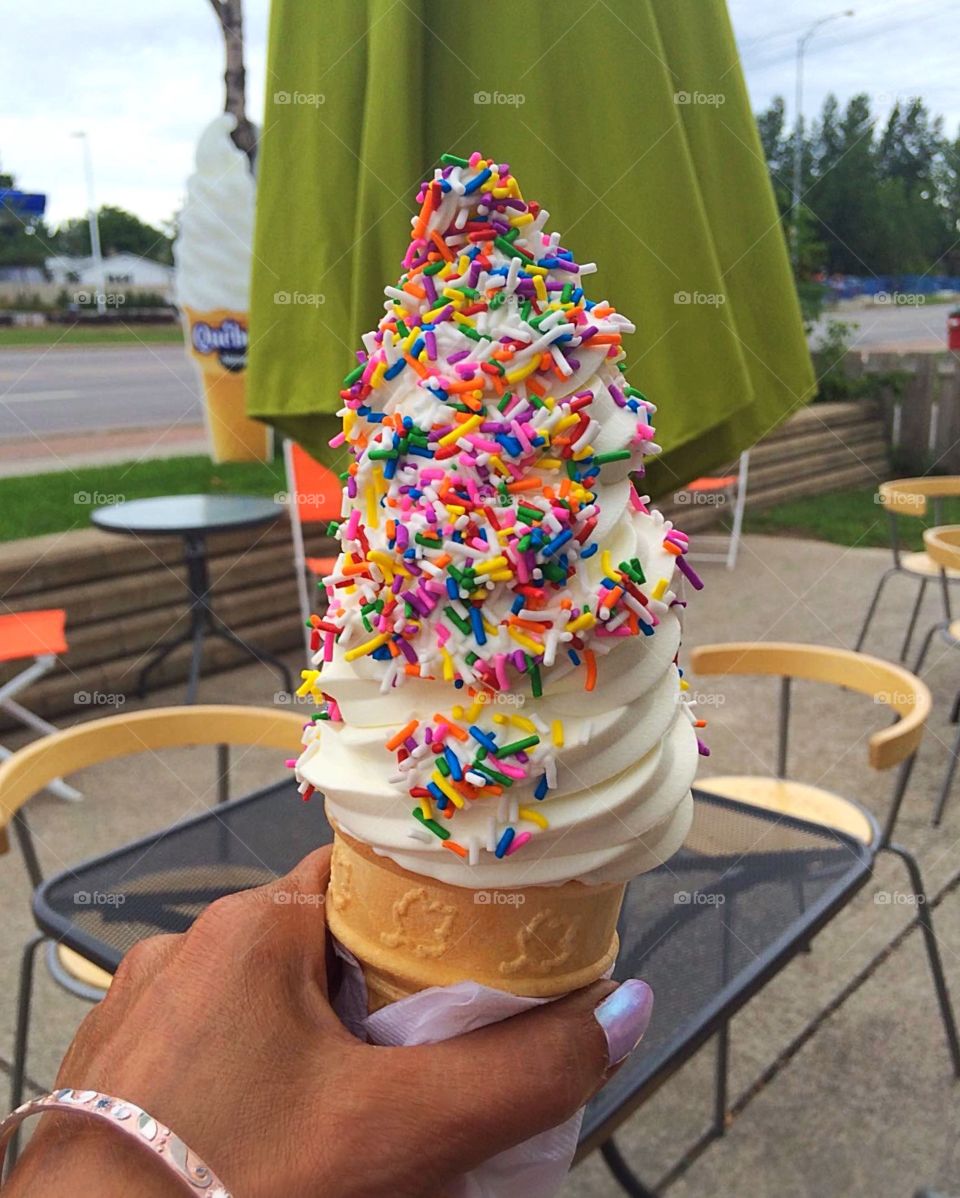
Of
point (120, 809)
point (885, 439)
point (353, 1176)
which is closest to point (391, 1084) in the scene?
point (353, 1176)

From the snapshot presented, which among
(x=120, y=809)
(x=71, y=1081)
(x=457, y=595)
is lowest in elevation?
(x=120, y=809)

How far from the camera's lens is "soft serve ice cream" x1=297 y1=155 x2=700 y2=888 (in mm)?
1144

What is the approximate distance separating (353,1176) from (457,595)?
59 centimetres

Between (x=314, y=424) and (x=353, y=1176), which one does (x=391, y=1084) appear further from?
(x=314, y=424)

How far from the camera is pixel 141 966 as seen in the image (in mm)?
1085

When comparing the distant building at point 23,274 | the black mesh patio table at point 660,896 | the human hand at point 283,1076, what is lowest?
the black mesh patio table at point 660,896

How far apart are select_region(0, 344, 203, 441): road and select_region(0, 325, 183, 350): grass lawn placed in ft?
0.24

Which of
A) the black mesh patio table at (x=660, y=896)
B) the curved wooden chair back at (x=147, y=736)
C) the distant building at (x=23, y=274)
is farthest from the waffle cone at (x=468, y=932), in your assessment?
the distant building at (x=23, y=274)

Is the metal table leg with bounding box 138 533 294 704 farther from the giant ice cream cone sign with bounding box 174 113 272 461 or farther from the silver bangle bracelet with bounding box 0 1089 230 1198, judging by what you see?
the silver bangle bracelet with bounding box 0 1089 230 1198

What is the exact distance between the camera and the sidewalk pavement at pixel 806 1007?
2.23 m

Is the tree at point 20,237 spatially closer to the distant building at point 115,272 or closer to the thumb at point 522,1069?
the distant building at point 115,272

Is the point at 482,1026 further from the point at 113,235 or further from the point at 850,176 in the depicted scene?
the point at 850,176

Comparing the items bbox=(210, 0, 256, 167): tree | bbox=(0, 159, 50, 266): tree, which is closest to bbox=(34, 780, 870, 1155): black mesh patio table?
bbox=(0, 159, 50, 266): tree

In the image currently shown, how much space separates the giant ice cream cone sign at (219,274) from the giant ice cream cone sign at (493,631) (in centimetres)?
503
